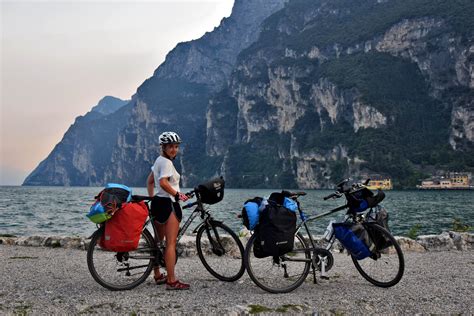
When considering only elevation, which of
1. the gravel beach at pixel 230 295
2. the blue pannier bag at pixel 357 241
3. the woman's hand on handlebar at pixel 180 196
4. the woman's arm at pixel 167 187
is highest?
the woman's arm at pixel 167 187

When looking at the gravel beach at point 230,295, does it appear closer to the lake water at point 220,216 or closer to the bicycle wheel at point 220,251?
the bicycle wheel at point 220,251

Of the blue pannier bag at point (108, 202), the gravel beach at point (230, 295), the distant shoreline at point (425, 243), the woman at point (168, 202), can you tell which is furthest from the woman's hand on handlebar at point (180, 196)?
the distant shoreline at point (425, 243)

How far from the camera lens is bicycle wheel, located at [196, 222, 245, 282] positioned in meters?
6.63

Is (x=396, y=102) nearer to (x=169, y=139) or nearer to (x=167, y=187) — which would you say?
(x=169, y=139)

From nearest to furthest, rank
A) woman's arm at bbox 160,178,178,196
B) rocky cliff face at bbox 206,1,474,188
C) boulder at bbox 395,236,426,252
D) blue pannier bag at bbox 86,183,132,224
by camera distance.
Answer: blue pannier bag at bbox 86,183,132,224 → woman's arm at bbox 160,178,178,196 → boulder at bbox 395,236,426,252 → rocky cliff face at bbox 206,1,474,188

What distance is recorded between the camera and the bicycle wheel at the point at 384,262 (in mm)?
→ 6227

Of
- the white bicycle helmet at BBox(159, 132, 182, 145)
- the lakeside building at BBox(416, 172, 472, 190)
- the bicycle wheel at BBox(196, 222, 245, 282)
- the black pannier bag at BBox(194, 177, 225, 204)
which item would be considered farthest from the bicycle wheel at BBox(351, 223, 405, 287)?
the lakeside building at BBox(416, 172, 472, 190)

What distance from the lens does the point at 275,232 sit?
5.95 meters

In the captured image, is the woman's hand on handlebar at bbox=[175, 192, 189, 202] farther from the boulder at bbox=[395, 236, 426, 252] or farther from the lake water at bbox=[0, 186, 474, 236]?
the boulder at bbox=[395, 236, 426, 252]

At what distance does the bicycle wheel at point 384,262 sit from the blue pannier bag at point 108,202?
375 cm

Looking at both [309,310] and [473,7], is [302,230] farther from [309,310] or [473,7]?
[473,7]

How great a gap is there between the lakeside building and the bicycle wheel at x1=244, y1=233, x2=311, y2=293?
143m

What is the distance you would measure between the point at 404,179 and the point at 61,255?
15066 centimetres

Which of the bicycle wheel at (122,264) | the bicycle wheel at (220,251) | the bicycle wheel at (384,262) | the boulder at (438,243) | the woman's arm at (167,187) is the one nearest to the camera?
the woman's arm at (167,187)
